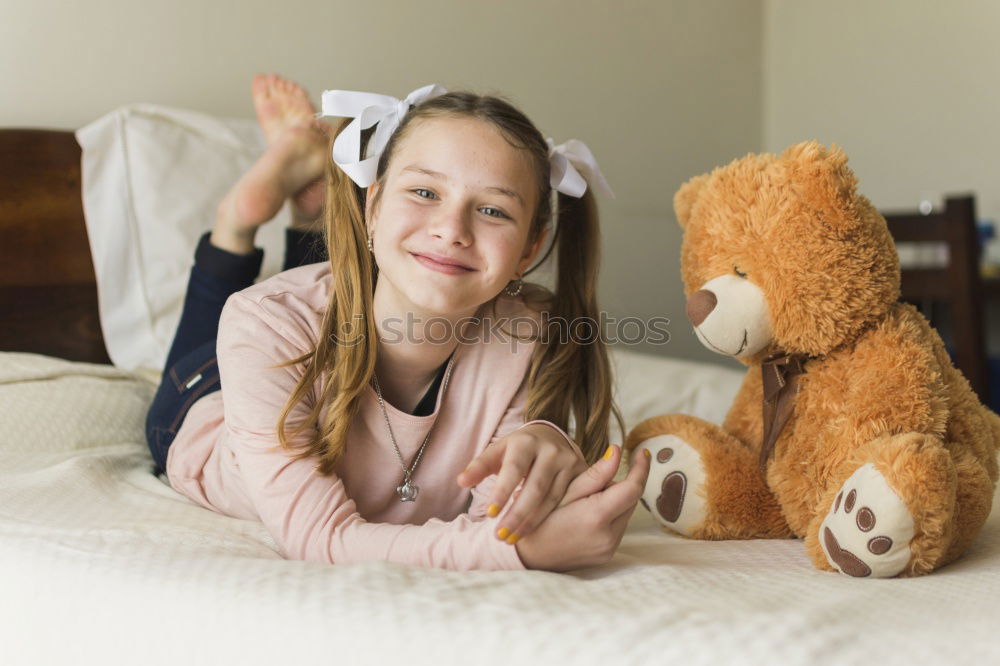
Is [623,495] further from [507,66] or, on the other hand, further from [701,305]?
[507,66]

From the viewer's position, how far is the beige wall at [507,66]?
1.75 m

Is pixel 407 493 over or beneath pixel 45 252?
beneath

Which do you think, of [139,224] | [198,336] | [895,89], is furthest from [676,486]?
[895,89]

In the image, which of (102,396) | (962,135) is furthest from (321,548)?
(962,135)

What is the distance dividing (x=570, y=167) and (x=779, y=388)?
A: 0.34 meters

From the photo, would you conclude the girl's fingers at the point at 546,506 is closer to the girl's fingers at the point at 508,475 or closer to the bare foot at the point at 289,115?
the girl's fingers at the point at 508,475

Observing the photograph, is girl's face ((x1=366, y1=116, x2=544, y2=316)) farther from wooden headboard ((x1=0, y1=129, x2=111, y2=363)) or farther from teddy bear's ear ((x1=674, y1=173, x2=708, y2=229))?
wooden headboard ((x1=0, y1=129, x2=111, y2=363))

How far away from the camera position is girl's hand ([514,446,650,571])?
0.75m

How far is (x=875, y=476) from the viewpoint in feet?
2.43

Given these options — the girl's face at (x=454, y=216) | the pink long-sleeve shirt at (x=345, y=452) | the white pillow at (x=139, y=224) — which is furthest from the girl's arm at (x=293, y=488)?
the white pillow at (x=139, y=224)

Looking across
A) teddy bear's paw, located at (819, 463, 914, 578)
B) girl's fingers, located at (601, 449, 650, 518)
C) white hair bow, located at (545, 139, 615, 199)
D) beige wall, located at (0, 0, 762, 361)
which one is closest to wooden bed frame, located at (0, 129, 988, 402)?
beige wall, located at (0, 0, 762, 361)

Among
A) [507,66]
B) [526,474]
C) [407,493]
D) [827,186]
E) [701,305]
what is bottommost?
[407,493]

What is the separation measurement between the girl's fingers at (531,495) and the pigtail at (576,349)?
0.79ft

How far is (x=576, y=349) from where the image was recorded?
1.11 meters
